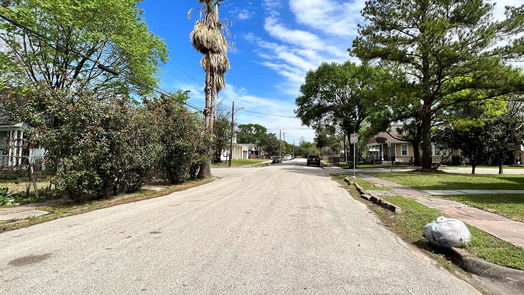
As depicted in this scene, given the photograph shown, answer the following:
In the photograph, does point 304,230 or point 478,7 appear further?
point 478,7

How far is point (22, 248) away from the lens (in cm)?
483

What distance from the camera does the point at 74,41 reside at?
649 inches

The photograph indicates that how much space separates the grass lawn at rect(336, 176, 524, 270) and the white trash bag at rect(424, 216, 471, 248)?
148 millimetres

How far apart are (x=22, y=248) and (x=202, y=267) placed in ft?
11.0

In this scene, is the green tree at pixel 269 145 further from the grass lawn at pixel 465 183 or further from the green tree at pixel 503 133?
the grass lawn at pixel 465 183

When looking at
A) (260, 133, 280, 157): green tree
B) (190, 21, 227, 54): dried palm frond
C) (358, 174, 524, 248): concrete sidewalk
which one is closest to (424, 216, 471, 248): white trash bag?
(358, 174, 524, 248): concrete sidewalk

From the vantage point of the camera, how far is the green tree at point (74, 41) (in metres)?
15.2

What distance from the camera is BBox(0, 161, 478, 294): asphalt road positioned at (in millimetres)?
3299

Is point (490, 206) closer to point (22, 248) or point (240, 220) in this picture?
point (240, 220)

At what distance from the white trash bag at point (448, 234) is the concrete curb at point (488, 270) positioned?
0.46 ft

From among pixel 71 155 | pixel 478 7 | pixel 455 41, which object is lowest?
pixel 71 155

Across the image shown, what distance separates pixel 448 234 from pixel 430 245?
50 cm

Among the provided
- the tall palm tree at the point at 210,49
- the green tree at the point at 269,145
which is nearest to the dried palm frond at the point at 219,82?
the tall palm tree at the point at 210,49

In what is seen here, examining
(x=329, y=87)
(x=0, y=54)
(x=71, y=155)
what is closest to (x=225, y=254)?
(x=71, y=155)
